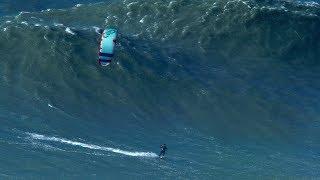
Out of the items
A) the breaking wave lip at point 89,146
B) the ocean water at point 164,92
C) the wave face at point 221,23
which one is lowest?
the breaking wave lip at point 89,146

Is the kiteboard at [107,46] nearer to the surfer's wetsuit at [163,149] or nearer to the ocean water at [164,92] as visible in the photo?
the ocean water at [164,92]

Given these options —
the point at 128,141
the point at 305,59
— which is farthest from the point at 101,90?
the point at 305,59

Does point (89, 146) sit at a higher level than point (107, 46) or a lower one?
lower

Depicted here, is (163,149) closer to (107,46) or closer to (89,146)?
(89,146)

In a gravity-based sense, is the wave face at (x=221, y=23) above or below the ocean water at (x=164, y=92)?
above

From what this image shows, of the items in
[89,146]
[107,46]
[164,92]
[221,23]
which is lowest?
[89,146]

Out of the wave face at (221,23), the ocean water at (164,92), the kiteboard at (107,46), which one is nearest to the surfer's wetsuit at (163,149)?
the ocean water at (164,92)

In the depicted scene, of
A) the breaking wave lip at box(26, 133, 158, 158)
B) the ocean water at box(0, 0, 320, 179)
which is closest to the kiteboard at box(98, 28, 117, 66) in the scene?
the ocean water at box(0, 0, 320, 179)

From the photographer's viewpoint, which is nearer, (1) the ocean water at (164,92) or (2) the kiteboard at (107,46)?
(2) the kiteboard at (107,46)

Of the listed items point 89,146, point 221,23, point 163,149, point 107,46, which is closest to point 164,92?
point 163,149
